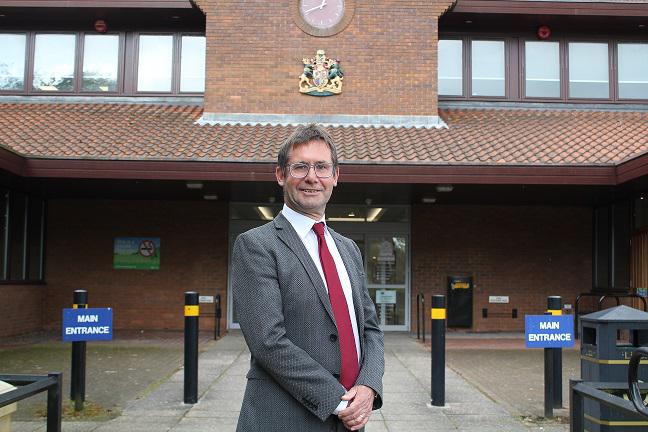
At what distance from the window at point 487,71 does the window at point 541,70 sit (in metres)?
0.57

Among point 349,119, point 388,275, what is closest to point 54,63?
point 349,119

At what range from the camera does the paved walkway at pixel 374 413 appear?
257 inches

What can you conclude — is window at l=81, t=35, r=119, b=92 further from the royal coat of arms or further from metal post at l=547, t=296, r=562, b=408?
metal post at l=547, t=296, r=562, b=408

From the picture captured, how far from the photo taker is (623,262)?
46.0 feet

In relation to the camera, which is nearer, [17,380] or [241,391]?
[17,380]

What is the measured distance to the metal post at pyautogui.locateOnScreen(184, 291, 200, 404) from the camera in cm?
739

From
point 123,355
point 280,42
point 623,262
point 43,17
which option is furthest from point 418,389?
point 43,17

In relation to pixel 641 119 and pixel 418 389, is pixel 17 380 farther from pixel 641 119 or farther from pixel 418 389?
pixel 641 119

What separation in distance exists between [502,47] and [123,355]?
1067 cm

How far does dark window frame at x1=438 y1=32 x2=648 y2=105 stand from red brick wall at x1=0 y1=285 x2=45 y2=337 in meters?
9.79

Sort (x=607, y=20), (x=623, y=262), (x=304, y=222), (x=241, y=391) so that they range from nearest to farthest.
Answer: (x=304, y=222) → (x=241, y=391) → (x=623, y=262) → (x=607, y=20)

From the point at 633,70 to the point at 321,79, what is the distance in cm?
734

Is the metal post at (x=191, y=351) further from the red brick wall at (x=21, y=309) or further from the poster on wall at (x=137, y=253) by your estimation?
the poster on wall at (x=137, y=253)

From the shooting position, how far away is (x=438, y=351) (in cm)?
738
